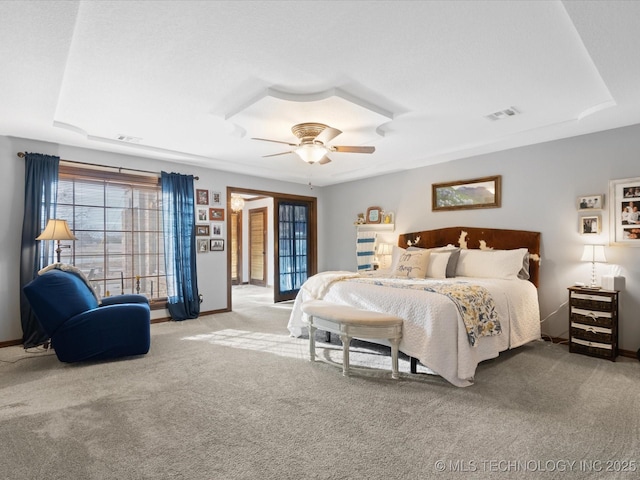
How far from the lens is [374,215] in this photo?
6.38 meters

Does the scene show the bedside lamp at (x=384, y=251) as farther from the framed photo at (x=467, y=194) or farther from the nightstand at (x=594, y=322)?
the nightstand at (x=594, y=322)

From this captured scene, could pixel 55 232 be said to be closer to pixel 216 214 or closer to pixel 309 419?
pixel 216 214

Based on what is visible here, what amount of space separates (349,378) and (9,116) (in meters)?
4.10

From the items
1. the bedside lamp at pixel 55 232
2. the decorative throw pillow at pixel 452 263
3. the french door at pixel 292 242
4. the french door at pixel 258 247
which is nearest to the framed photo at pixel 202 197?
the french door at pixel 292 242

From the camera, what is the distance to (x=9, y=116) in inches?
134

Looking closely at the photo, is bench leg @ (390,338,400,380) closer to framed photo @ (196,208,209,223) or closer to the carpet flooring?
the carpet flooring

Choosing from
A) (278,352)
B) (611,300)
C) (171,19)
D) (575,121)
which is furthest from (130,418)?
(575,121)

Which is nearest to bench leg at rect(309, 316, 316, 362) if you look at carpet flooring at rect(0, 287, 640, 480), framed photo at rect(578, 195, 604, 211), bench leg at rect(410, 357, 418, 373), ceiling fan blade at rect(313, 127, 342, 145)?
carpet flooring at rect(0, 287, 640, 480)

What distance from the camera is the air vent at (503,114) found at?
11.2ft

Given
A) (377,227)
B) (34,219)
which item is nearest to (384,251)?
(377,227)

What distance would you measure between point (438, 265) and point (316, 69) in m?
2.93

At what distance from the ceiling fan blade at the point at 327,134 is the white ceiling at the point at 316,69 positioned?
0.20 meters

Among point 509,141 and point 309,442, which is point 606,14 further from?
point 309,442

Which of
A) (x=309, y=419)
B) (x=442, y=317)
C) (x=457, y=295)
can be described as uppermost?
(x=457, y=295)
